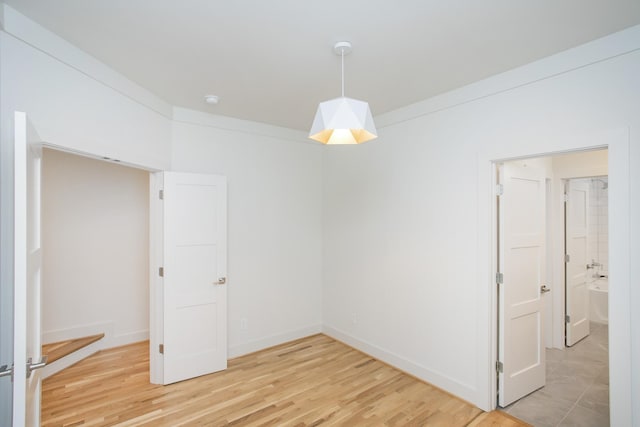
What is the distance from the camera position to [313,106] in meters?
3.26

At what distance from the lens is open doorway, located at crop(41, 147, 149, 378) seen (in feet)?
11.6

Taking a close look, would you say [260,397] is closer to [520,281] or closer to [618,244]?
[520,281]

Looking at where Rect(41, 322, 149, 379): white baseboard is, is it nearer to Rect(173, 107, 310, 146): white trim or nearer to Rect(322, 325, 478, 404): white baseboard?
Rect(173, 107, 310, 146): white trim

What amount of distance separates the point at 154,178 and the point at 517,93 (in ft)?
11.2

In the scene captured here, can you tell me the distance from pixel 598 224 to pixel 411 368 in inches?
180

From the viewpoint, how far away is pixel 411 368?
3191mm

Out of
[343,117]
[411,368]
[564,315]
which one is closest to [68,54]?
[343,117]

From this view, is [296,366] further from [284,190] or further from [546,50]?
[546,50]

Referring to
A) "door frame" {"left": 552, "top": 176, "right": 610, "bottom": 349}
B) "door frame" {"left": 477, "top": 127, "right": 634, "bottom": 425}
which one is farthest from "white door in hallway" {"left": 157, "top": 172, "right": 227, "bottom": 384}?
"door frame" {"left": 552, "top": 176, "right": 610, "bottom": 349}

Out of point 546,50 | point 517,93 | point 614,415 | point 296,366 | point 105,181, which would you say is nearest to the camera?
point 614,415

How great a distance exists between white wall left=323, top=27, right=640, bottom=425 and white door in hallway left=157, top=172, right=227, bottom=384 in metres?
1.60

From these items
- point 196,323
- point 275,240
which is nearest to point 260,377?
point 196,323

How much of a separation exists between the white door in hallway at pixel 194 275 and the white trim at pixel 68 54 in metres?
0.78

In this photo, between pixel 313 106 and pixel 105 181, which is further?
pixel 105 181
